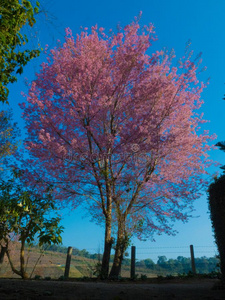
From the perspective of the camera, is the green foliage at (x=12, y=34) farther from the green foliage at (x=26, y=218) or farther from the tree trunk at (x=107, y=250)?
the tree trunk at (x=107, y=250)

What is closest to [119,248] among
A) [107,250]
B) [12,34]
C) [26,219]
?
[107,250]

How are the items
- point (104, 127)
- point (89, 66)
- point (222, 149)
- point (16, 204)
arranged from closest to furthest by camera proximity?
point (222, 149), point (16, 204), point (89, 66), point (104, 127)

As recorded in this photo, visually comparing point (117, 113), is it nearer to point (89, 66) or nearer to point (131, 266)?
point (89, 66)

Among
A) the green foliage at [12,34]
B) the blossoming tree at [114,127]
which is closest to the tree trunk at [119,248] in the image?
the blossoming tree at [114,127]

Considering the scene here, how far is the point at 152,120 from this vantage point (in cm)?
948

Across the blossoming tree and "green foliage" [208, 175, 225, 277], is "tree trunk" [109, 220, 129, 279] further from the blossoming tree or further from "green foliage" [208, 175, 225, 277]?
"green foliage" [208, 175, 225, 277]

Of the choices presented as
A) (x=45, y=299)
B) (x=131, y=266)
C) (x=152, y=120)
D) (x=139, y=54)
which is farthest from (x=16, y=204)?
(x=139, y=54)

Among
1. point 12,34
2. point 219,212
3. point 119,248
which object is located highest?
point 12,34

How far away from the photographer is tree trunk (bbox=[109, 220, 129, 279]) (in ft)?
31.1

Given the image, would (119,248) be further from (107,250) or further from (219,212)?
(219,212)

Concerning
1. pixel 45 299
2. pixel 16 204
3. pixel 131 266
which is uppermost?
pixel 16 204

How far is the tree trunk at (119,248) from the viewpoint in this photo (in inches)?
373

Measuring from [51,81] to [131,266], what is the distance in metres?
9.29

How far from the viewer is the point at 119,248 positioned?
32.7 feet
